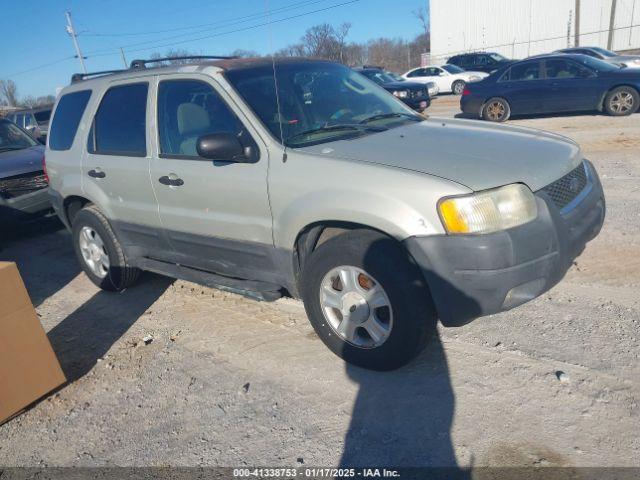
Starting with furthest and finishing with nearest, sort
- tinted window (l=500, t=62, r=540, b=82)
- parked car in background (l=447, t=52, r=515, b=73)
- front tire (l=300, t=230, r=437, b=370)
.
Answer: parked car in background (l=447, t=52, r=515, b=73), tinted window (l=500, t=62, r=540, b=82), front tire (l=300, t=230, r=437, b=370)

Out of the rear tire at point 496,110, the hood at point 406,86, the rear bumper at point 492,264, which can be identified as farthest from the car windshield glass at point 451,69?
the rear bumper at point 492,264

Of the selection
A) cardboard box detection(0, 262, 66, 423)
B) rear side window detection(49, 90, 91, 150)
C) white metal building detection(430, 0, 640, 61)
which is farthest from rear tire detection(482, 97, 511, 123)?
white metal building detection(430, 0, 640, 61)

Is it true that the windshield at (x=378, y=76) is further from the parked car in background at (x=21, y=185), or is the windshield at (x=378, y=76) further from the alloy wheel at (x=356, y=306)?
→ the alloy wheel at (x=356, y=306)

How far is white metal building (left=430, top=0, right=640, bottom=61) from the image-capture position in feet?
117

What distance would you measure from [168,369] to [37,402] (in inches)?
33.7

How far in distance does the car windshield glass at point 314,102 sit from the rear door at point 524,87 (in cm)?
928

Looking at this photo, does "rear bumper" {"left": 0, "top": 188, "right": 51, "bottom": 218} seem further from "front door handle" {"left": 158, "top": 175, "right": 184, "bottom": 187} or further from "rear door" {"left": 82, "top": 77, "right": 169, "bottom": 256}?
"front door handle" {"left": 158, "top": 175, "right": 184, "bottom": 187}

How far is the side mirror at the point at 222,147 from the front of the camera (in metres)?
3.04

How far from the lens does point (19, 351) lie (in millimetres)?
3059

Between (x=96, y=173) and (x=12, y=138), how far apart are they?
485 cm

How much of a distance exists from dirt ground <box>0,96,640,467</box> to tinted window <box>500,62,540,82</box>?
916 cm

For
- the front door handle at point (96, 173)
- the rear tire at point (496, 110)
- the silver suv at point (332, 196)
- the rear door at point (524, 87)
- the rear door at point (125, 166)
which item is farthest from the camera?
the rear tire at point (496, 110)

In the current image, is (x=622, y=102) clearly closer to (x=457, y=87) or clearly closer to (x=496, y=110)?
(x=496, y=110)

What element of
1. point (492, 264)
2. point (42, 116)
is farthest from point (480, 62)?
point (492, 264)
